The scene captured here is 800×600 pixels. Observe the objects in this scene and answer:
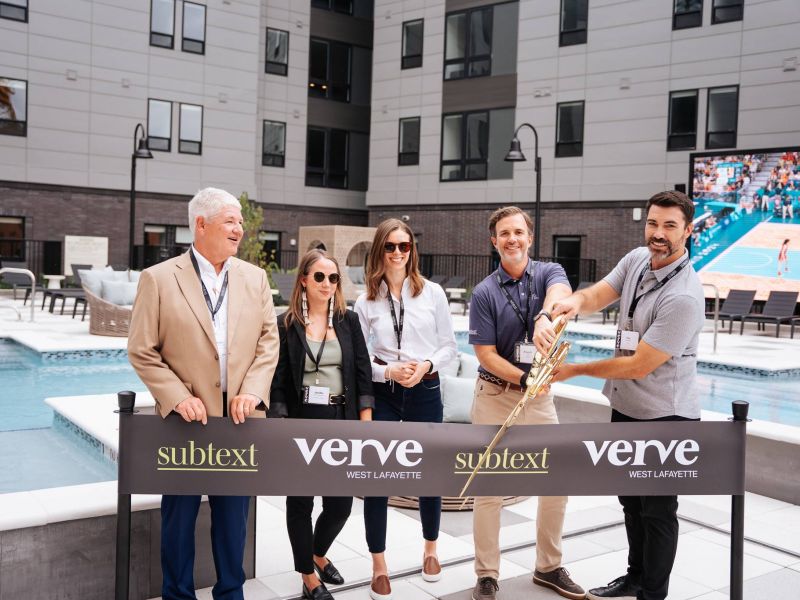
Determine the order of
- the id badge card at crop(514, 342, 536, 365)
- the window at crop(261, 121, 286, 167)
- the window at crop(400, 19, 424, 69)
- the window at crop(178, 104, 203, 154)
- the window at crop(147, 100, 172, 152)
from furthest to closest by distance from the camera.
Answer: the window at crop(261, 121, 286, 167) < the window at crop(400, 19, 424, 69) < the window at crop(178, 104, 203, 154) < the window at crop(147, 100, 172, 152) < the id badge card at crop(514, 342, 536, 365)

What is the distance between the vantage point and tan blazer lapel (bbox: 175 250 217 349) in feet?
10.8

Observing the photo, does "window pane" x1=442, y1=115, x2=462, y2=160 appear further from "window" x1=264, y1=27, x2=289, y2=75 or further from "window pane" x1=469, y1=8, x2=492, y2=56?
"window" x1=264, y1=27, x2=289, y2=75

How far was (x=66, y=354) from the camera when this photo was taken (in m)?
11.6

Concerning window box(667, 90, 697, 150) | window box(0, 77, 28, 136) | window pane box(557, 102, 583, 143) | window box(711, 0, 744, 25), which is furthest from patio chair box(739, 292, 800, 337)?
window box(0, 77, 28, 136)

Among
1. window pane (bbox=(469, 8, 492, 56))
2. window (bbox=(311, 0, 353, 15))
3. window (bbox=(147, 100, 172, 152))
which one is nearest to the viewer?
window (bbox=(147, 100, 172, 152))

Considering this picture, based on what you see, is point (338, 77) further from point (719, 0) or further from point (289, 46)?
point (719, 0)

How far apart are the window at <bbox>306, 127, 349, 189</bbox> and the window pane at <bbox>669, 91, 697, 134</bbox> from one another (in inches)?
524

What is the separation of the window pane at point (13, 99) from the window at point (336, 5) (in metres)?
11.4

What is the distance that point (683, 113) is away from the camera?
875 inches

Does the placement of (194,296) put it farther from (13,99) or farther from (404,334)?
(13,99)

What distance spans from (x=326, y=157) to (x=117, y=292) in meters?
17.2

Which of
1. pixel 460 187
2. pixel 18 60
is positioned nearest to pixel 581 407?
pixel 460 187

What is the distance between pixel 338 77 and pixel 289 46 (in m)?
2.39

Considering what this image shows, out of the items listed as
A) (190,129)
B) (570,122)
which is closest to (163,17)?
(190,129)
